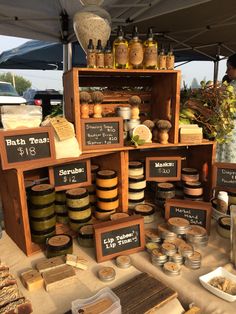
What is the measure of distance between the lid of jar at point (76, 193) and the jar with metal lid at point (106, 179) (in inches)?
4.2

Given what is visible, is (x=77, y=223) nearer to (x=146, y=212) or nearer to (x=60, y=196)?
(x=60, y=196)

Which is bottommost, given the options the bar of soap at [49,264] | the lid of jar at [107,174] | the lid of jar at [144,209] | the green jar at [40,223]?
the bar of soap at [49,264]

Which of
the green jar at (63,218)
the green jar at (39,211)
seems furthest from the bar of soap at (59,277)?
the green jar at (63,218)

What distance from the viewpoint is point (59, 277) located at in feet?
3.50

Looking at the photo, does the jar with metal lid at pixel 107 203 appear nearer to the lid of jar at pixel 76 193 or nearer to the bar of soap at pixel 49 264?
the lid of jar at pixel 76 193

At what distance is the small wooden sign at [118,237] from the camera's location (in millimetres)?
1200

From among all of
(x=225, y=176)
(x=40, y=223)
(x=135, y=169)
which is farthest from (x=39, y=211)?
(x=225, y=176)

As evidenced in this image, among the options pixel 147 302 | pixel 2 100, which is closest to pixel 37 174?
pixel 147 302

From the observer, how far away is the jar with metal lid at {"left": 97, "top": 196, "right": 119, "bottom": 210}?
4.93 ft

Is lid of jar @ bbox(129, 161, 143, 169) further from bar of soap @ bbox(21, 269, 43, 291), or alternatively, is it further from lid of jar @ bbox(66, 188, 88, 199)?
bar of soap @ bbox(21, 269, 43, 291)

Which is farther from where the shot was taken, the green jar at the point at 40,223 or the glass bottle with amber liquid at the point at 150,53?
the glass bottle with amber liquid at the point at 150,53

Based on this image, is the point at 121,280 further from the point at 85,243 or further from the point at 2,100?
the point at 2,100

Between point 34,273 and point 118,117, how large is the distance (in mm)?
856

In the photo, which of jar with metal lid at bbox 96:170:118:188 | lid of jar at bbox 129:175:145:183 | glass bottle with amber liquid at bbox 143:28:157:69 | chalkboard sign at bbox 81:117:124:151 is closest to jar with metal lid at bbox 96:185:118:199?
jar with metal lid at bbox 96:170:118:188
